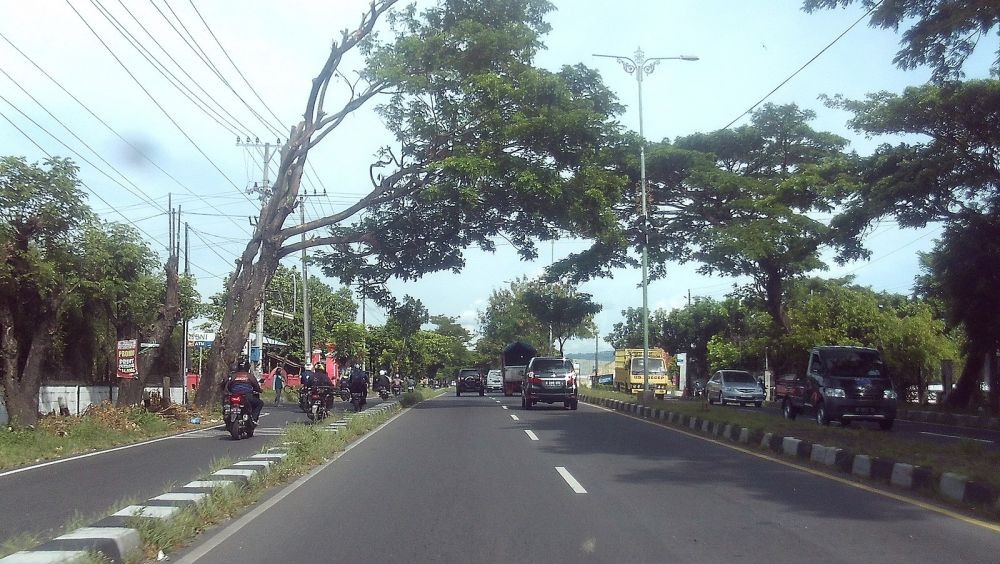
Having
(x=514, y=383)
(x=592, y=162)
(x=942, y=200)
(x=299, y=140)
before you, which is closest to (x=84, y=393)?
(x=299, y=140)

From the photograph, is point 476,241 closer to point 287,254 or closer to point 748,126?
point 287,254

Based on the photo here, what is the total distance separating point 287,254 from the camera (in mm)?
27000

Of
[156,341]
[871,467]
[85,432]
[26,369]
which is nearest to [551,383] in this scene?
[156,341]

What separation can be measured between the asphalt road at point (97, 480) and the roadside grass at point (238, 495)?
0.89 m

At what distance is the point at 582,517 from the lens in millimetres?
8398

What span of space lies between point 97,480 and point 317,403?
10436 mm

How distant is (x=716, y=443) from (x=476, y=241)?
14.1 metres

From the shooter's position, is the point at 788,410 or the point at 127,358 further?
the point at 788,410

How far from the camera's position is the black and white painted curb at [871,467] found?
30.8ft

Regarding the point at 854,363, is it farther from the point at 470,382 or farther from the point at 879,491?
the point at 470,382

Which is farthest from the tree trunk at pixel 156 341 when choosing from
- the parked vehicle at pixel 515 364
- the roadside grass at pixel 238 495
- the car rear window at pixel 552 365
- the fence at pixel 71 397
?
the parked vehicle at pixel 515 364

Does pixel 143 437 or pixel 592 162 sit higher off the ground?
pixel 592 162

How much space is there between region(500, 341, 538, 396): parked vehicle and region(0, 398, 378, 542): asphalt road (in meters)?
31.6

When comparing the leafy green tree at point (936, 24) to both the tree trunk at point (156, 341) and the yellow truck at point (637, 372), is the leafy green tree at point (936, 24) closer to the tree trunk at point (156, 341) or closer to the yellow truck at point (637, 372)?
the tree trunk at point (156, 341)
